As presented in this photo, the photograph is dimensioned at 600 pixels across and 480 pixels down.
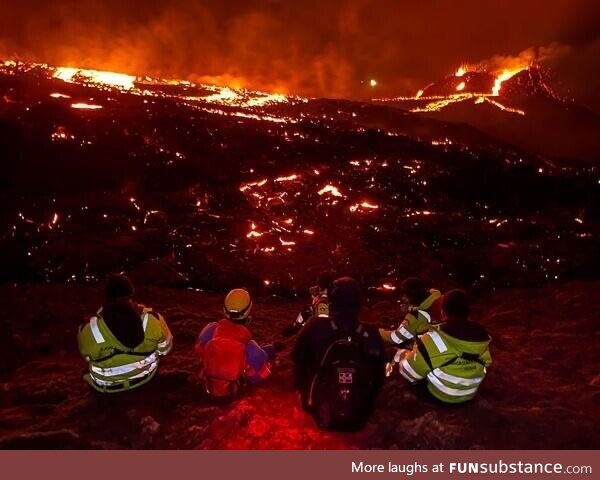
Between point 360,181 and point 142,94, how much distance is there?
6597mm

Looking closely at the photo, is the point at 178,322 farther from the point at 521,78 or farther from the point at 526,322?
the point at 521,78

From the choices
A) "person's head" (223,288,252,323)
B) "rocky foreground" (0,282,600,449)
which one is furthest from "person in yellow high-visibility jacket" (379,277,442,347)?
"person's head" (223,288,252,323)

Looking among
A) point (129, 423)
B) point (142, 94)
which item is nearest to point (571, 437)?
point (129, 423)

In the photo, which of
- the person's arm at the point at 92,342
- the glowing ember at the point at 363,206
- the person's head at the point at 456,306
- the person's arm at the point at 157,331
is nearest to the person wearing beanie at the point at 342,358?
the person's head at the point at 456,306

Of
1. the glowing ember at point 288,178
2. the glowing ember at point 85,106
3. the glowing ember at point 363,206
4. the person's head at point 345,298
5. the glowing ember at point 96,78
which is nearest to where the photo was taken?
the person's head at point 345,298

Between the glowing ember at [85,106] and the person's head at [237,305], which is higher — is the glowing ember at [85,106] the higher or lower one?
the higher one

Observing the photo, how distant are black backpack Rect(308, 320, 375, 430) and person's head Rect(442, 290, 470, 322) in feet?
2.44

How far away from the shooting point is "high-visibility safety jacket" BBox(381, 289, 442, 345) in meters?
5.30

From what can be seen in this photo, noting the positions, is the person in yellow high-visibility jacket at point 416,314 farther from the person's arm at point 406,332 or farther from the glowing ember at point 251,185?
the glowing ember at point 251,185

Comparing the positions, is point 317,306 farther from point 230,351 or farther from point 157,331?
point 157,331

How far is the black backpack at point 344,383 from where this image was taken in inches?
157

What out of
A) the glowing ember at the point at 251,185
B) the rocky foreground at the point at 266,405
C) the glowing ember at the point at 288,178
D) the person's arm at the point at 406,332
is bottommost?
the rocky foreground at the point at 266,405

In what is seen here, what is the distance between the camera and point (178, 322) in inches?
271

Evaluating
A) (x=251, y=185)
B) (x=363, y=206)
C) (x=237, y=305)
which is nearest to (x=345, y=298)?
(x=237, y=305)
